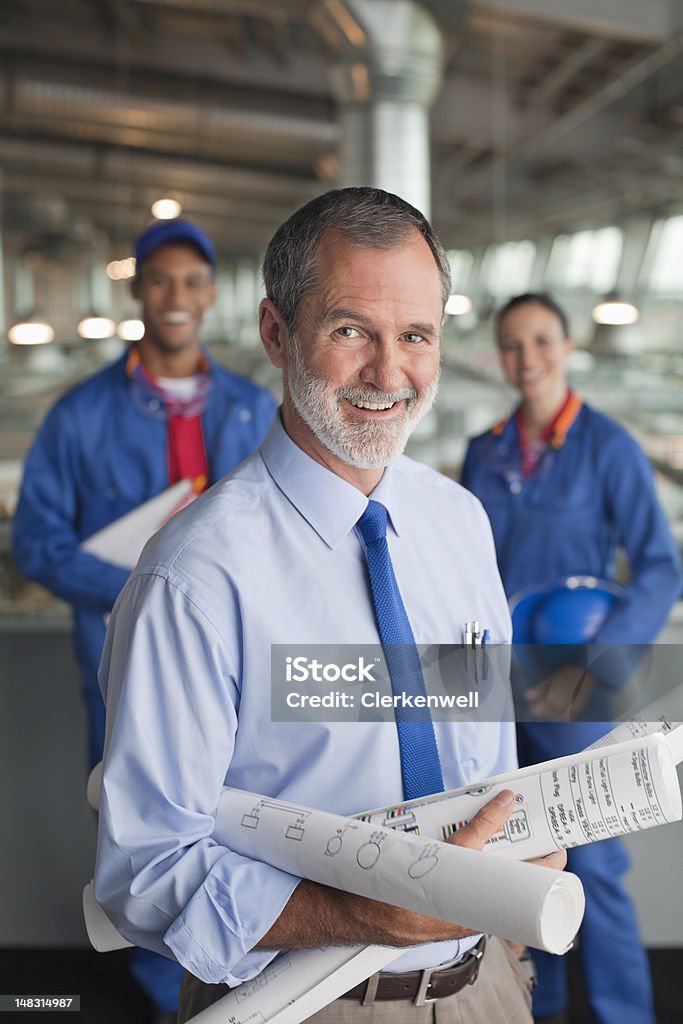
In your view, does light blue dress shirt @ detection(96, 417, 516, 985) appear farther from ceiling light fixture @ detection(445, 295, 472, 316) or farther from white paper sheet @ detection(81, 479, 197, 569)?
ceiling light fixture @ detection(445, 295, 472, 316)

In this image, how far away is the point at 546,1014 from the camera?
191cm

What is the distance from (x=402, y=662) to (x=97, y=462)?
107cm

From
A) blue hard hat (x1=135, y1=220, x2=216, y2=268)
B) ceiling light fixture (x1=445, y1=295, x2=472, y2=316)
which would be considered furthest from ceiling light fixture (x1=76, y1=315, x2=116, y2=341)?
blue hard hat (x1=135, y1=220, x2=216, y2=268)

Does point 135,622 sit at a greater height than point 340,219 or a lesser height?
lesser

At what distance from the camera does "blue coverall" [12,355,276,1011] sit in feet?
6.17

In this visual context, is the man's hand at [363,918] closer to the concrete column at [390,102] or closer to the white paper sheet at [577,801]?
the white paper sheet at [577,801]

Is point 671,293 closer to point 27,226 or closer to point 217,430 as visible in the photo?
point 27,226

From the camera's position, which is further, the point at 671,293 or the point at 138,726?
the point at 671,293

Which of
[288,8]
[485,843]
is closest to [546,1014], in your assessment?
[485,843]

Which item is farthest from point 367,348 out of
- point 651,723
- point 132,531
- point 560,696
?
point 132,531

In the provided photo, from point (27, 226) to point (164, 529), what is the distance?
4261mm

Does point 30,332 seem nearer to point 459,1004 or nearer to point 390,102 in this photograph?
point 390,102

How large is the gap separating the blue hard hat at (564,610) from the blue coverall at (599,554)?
20mm

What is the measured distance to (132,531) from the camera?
1721 millimetres
